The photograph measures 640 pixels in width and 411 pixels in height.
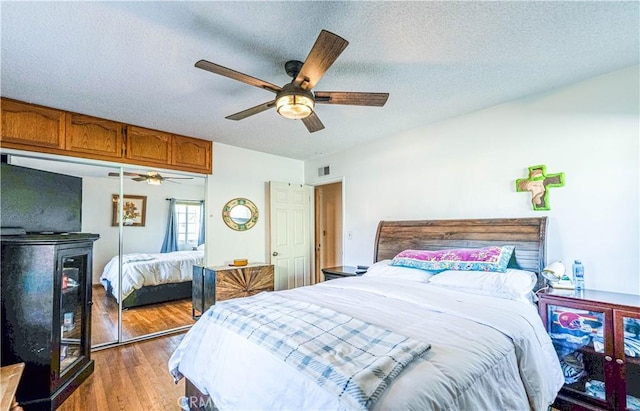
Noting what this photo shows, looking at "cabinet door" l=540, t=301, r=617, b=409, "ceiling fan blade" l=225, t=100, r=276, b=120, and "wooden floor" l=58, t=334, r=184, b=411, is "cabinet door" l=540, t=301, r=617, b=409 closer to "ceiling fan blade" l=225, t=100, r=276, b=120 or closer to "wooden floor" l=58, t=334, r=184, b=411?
"ceiling fan blade" l=225, t=100, r=276, b=120

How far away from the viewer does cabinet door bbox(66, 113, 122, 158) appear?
10.2 feet

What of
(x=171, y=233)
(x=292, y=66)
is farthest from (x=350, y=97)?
(x=171, y=233)

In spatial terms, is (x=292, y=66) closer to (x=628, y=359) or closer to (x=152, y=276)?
(x=628, y=359)

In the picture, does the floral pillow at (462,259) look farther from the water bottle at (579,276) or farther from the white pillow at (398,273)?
the water bottle at (579,276)

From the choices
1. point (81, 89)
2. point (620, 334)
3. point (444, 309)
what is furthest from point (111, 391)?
point (620, 334)

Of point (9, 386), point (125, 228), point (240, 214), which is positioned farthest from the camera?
point (240, 214)

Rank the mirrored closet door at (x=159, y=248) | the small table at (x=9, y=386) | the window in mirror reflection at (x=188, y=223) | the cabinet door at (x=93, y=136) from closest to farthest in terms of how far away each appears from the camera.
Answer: the small table at (x=9, y=386)
the cabinet door at (x=93, y=136)
the mirrored closet door at (x=159, y=248)
the window in mirror reflection at (x=188, y=223)

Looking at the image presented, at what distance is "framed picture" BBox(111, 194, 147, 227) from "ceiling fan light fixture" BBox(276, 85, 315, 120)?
2.62m

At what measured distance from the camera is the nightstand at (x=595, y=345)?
1.91m

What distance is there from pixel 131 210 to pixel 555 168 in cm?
456

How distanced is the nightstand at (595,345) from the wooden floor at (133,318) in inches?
163

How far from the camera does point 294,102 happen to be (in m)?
1.97

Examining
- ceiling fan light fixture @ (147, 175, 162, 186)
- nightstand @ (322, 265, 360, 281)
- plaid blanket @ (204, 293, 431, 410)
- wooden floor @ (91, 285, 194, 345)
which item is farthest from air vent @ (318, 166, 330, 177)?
plaid blanket @ (204, 293, 431, 410)

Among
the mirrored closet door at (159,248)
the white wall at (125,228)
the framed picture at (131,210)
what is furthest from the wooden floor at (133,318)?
the framed picture at (131,210)
